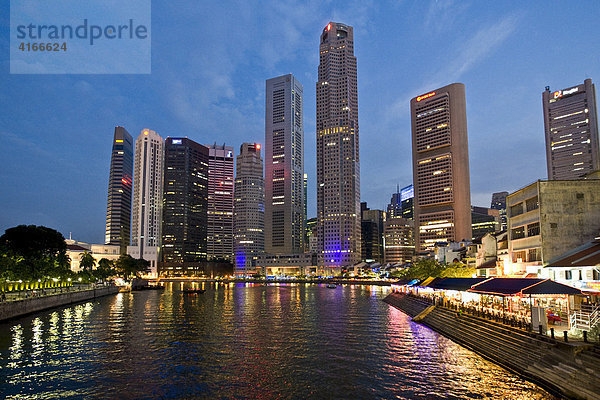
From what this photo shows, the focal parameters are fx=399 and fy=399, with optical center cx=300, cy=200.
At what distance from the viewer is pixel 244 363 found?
36.7 meters

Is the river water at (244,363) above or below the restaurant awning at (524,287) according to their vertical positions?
below

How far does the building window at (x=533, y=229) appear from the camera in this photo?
54553 mm

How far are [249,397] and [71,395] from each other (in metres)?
12.6

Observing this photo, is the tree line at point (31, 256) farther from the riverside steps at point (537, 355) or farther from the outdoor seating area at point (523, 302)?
the outdoor seating area at point (523, 302)

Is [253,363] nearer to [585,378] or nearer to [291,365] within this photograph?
[291,365]

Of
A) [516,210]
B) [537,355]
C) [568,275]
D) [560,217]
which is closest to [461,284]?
[568,275]

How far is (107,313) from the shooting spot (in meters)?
77.1

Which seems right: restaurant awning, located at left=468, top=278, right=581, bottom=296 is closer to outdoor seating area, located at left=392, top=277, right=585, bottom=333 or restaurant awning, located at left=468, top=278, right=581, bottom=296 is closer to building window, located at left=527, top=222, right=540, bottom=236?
outdoor seating area, located at left=392, top=277, right=585, bottom=333

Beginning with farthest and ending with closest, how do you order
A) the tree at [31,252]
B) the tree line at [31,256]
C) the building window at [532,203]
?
the tree at [31,252]
the tree line at [31,256]
the building window at [532,203]

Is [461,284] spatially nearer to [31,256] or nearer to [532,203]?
[532,203]

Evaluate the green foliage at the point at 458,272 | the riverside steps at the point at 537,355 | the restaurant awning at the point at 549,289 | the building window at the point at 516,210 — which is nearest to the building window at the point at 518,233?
the building window at the point at 516,210

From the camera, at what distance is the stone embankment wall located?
211 ft

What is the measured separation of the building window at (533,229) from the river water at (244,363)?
20.6 m

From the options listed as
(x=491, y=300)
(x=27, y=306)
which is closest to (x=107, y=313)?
(x=27, y=306)
